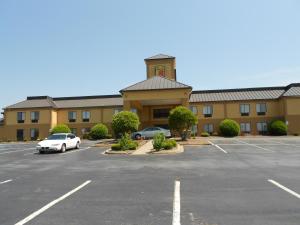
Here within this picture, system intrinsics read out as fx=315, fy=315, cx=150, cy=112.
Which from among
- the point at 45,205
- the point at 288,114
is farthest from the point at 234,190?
the point at 288,114

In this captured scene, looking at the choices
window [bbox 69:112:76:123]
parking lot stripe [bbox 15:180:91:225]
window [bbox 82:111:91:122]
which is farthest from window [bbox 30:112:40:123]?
parking lot stripe [bbox 15:180:91:225]

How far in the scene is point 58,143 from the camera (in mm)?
23562

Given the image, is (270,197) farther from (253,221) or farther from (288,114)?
(288,114)

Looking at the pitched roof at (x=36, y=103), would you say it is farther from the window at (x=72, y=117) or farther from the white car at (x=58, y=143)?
the white car at (x=58, y=143)

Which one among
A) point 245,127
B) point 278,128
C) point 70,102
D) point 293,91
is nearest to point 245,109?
point 245,127

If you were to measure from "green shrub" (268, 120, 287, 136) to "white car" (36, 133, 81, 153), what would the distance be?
28.1 metres

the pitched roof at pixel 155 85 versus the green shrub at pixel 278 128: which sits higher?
the pitched roof at pixel 155 85

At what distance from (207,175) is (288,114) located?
3543cm

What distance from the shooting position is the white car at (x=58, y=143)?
23.3m

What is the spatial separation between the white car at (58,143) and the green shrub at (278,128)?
28.1m

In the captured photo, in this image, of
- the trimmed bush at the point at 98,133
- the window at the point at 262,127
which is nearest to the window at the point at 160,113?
the trimmed bush at the point at 98,133

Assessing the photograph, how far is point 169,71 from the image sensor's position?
173ft

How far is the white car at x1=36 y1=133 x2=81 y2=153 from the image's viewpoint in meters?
23.3

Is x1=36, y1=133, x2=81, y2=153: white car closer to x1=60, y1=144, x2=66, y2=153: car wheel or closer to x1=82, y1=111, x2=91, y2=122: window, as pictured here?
x1=60, y1=144, x2=66, y2=153: car wheel
